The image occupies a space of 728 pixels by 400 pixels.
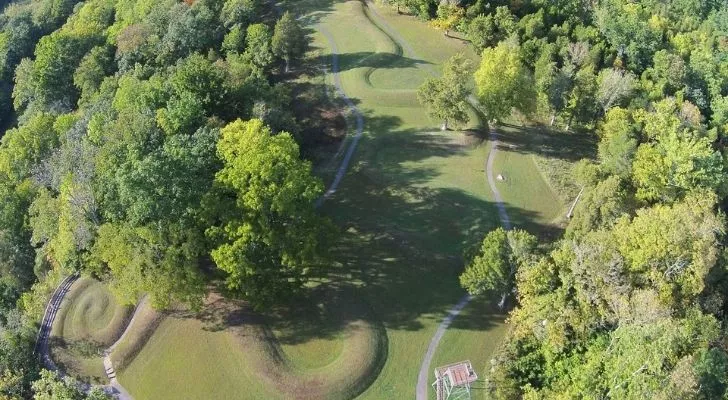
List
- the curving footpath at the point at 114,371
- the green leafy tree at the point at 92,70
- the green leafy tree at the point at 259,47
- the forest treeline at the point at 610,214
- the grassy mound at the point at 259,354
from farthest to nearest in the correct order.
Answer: the green leafy tree at the point at 92,70 < the green leafy tree at the point at 259,47 < the curving footpath at the point at 114,371 < the grassy mound at the point at 259,354 < the forest treeline at the point at 610,214

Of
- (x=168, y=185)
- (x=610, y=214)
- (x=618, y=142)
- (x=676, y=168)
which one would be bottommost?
(x=610, y=214)

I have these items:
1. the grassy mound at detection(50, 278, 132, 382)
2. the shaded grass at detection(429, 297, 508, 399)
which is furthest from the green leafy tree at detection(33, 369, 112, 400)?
the shaded grass at detection(429, 297, 508, 399)

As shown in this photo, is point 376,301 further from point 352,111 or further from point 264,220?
point 352,111

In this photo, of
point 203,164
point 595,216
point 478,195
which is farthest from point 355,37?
point 595,216

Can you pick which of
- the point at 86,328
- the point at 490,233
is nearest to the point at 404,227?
the point at 490,233

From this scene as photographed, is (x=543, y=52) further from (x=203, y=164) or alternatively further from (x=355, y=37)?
(x=203, y=164)

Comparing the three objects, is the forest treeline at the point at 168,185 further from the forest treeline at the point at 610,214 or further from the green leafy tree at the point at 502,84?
the green leafy tree at the point at 502,84

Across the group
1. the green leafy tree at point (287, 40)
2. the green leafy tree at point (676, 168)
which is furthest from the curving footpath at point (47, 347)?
the green leafy tree at point (676, 168)
